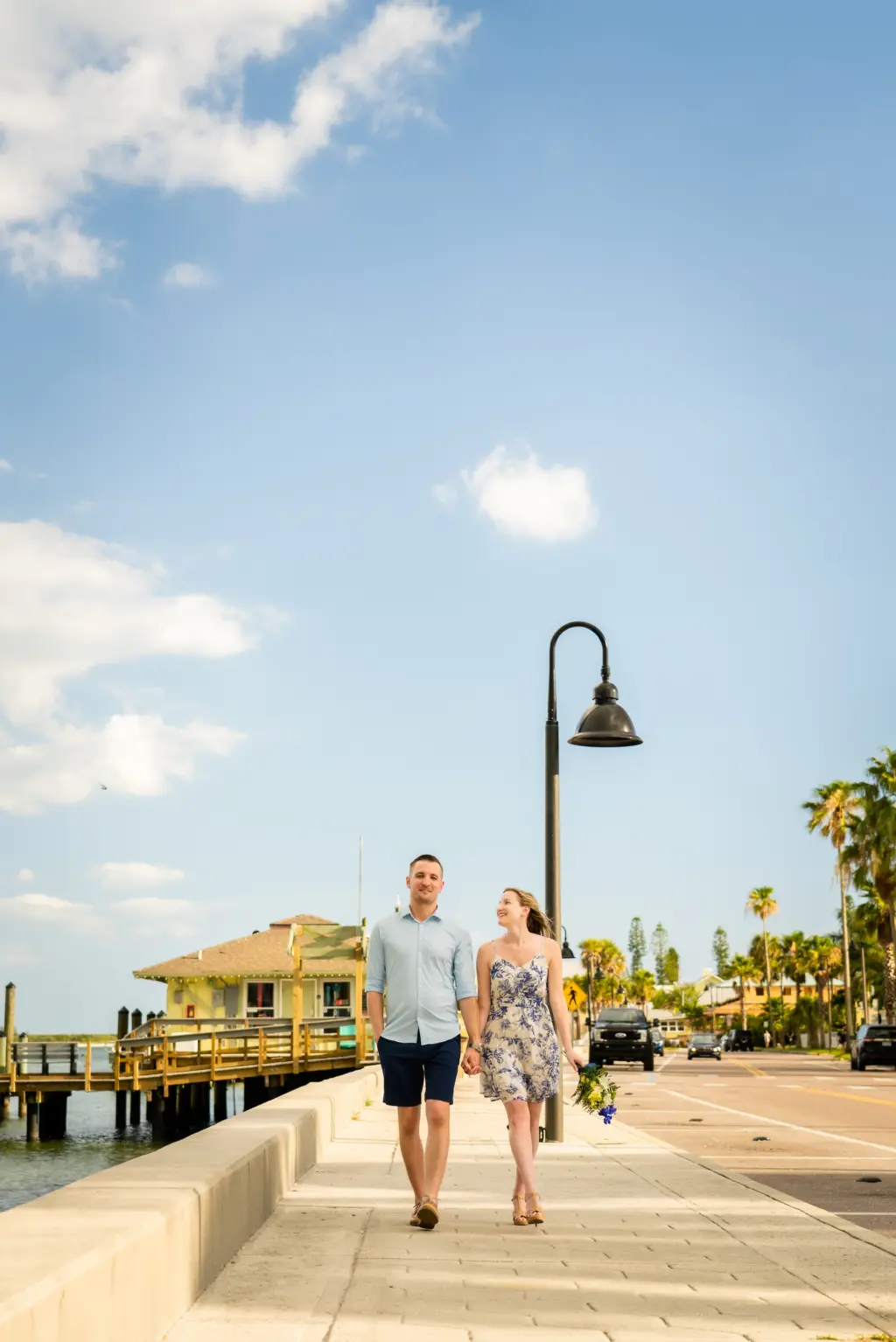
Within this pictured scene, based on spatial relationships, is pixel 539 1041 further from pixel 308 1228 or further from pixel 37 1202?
pixel 37 1202

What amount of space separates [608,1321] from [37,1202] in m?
2.09

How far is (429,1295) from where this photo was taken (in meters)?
5.68

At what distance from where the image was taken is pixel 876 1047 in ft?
142

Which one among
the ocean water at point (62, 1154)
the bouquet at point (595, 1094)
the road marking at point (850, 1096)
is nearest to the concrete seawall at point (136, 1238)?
the bouquet at point (595, 1094)

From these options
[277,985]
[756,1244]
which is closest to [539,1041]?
[756,1244]

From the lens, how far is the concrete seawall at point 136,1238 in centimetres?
343

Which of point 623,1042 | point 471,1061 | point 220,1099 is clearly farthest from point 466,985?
point 220,1099

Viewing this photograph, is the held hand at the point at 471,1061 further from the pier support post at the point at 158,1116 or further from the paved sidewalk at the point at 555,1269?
the pier support post at the point at 158,1116

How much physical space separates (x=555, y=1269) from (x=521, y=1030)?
1505mm

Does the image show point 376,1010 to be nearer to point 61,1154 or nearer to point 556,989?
point 556,989

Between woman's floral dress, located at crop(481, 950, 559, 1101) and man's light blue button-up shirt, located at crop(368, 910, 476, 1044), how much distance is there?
35cm

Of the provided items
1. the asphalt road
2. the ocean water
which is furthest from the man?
the ocean water

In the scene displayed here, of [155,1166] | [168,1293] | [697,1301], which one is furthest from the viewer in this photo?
[155,1166]

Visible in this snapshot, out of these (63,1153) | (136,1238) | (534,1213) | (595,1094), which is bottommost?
(63,1153)
